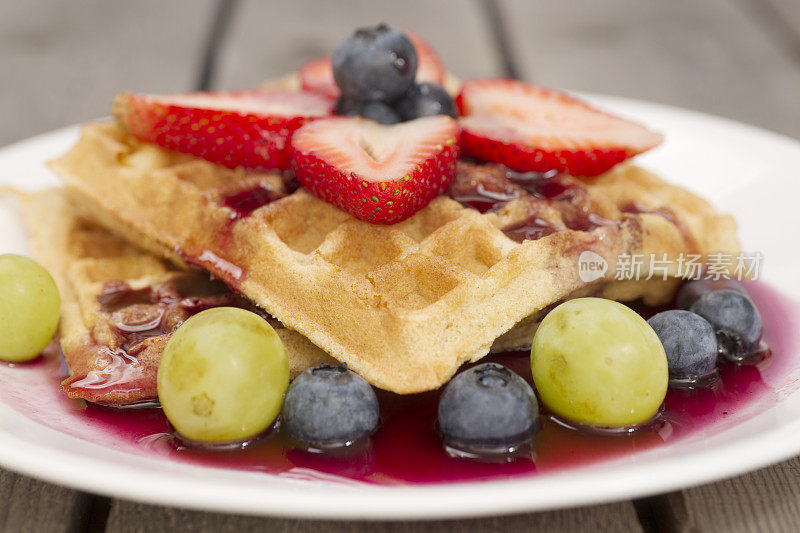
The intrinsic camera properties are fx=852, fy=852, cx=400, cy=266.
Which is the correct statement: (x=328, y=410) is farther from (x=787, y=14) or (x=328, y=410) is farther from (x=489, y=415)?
(x=787, y=14)

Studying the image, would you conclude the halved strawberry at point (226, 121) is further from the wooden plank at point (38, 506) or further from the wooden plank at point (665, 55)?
the wooden plank at point (665, 55)

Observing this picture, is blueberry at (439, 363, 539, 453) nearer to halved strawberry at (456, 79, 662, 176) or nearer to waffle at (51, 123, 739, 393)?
waffle at (51, 123, 739, 393)

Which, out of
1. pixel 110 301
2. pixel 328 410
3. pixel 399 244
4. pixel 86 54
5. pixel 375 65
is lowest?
pixel 86 54

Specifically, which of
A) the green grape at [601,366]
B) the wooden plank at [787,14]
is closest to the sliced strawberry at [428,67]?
the green grape at [601,366]

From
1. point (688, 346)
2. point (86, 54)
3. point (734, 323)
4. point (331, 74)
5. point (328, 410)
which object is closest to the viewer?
point (328, 410)

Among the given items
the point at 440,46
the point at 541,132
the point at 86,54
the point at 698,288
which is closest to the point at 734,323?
the point at 698,288

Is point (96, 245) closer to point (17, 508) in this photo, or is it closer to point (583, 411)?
point (17, 508)

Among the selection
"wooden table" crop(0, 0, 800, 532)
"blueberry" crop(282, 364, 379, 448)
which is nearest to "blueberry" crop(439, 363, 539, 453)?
"blueberry" crop(282, 364, 379, 448)
